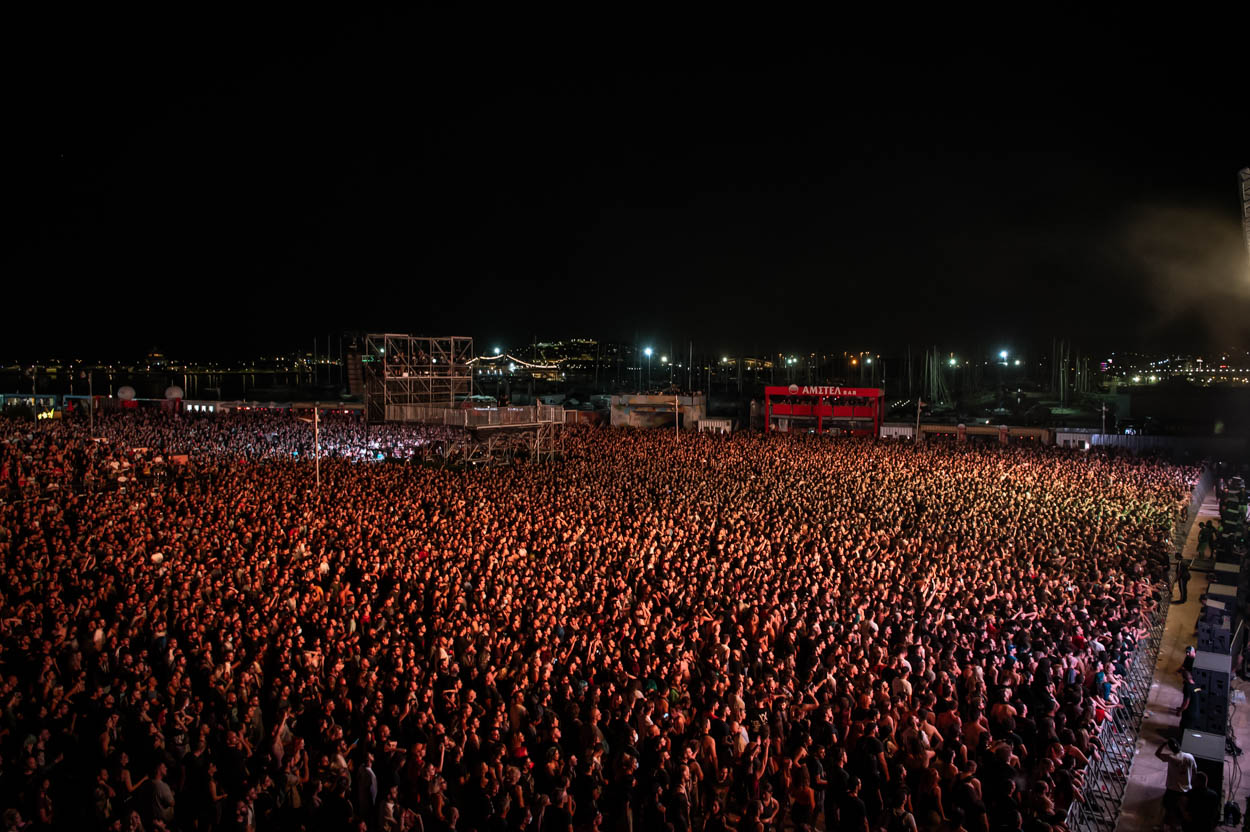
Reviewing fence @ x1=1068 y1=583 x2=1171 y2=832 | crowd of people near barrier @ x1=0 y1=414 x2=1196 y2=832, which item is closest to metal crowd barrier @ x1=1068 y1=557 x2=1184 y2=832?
fence @ x1=1068 y1=583 x2=1171 y2=832

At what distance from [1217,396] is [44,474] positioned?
68.3m

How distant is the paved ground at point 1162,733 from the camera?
6.62 metres

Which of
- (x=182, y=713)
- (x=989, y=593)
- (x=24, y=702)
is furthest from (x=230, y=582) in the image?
(x=989, y=593)

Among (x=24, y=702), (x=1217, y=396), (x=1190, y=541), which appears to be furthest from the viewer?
(x=1217, y=396)

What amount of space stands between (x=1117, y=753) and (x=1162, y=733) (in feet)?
3.18

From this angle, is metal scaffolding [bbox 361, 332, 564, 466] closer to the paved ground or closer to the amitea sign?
the amitea sign

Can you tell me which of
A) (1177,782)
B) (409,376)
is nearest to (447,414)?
(409,376)

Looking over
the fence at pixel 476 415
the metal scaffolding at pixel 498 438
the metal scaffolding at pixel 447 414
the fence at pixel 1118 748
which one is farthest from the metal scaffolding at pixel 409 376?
the fence at pixel 1118 748

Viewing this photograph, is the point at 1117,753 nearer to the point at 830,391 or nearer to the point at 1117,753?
the point at 1117,753

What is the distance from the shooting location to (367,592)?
31.7 ft

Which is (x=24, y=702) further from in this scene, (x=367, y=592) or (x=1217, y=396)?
(x=1217, y=396)

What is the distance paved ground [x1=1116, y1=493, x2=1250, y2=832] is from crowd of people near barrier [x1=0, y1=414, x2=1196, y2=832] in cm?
54

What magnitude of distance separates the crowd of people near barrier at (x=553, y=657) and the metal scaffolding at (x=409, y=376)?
369 inches

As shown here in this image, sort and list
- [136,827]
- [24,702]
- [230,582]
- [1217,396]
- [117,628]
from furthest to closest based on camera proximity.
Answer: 1. [1217,396]
2. [230,582]
3. [117,628]
4. [24,702]
5. [136,827]
